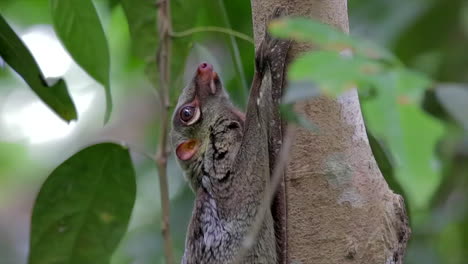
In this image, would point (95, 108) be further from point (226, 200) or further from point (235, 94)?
point (226, 200)

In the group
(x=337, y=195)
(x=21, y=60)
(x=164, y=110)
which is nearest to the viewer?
(x=337, y=195)

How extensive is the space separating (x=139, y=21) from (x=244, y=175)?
1.10 meters

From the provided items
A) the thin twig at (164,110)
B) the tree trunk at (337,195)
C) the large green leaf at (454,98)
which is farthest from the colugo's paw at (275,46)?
the large green leaf at (454,98)

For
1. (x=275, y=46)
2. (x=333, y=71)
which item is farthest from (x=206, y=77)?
(x=333, y=71)

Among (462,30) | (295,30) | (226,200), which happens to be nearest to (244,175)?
(226,200)

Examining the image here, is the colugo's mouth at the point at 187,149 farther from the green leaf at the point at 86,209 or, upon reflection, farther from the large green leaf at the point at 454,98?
the large green leaf at the point at 454,98

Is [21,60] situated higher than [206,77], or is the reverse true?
[21,60]

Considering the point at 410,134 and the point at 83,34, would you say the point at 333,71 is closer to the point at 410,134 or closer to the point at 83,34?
the point at 410,134

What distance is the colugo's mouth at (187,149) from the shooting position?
3262 millimetres

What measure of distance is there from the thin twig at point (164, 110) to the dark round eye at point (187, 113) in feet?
0.47

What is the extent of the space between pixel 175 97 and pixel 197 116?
1.46 feet

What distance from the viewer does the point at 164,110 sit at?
10.1ft

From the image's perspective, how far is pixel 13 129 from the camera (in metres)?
8.20

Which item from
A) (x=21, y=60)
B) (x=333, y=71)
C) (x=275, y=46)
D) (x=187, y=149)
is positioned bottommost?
(x=187, y=149)
